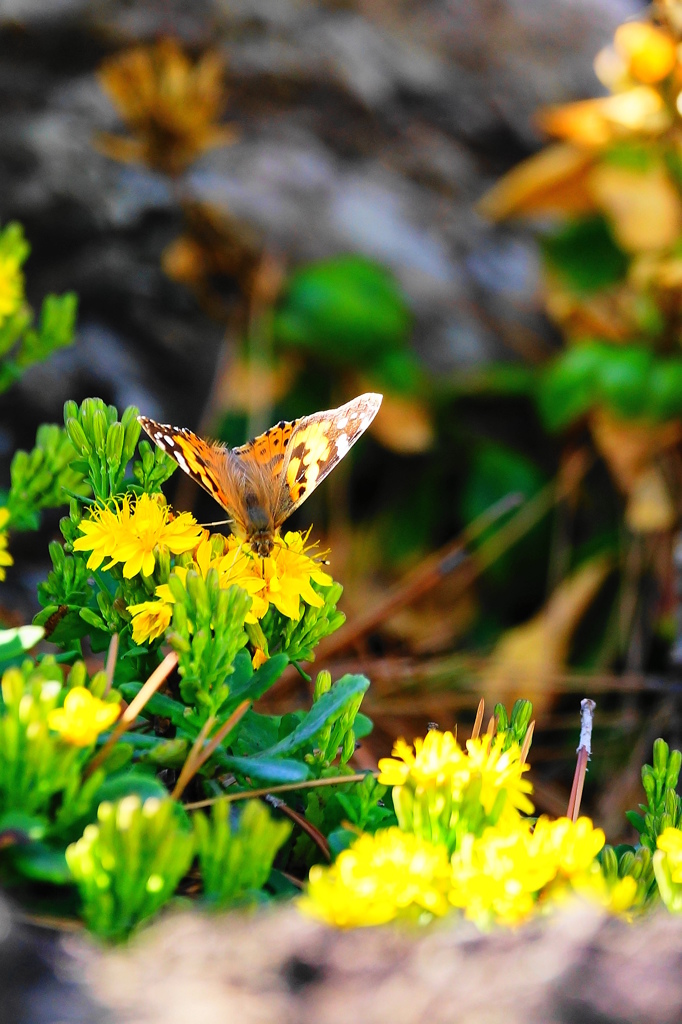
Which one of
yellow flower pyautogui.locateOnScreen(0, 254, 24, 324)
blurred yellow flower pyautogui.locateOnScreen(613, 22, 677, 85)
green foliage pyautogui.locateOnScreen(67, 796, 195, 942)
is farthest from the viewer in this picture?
blurred yellow flower pyautogui.locateOnScreen(613, 22, 677, 85)

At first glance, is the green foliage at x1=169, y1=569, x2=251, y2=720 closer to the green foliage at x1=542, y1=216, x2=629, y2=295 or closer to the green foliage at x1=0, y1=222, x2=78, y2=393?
the green foliage at x1=0, y1=222, x2=78, y2=393

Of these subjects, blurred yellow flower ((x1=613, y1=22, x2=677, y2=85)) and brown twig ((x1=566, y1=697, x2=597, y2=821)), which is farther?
blurred yellow flower ((x1=613, y1=22, x2=677, y2=85))

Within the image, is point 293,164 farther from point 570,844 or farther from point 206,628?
point 570,844

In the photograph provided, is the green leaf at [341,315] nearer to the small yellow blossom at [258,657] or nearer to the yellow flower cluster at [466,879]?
the small yellow blossom at [258,657]

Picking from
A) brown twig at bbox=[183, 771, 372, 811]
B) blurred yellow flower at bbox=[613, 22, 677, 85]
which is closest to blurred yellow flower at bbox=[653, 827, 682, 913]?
brown twig at bbox=[183, 771, 372, 811]

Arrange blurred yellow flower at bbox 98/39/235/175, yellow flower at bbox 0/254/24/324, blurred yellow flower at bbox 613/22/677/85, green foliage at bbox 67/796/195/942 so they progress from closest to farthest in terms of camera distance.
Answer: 1. green foliage at bbox 67/796/195/942
2. yellow flower at bbox 0/254/24/324
3. blurred yellow flower at bbox 613/22/677/85
4. blurred yellow flower at bbox 98/39/235/175

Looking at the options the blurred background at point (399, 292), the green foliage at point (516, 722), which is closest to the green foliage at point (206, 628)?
the green foliage at point (516, 722)

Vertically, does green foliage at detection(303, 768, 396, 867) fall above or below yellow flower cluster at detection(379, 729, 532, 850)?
below
